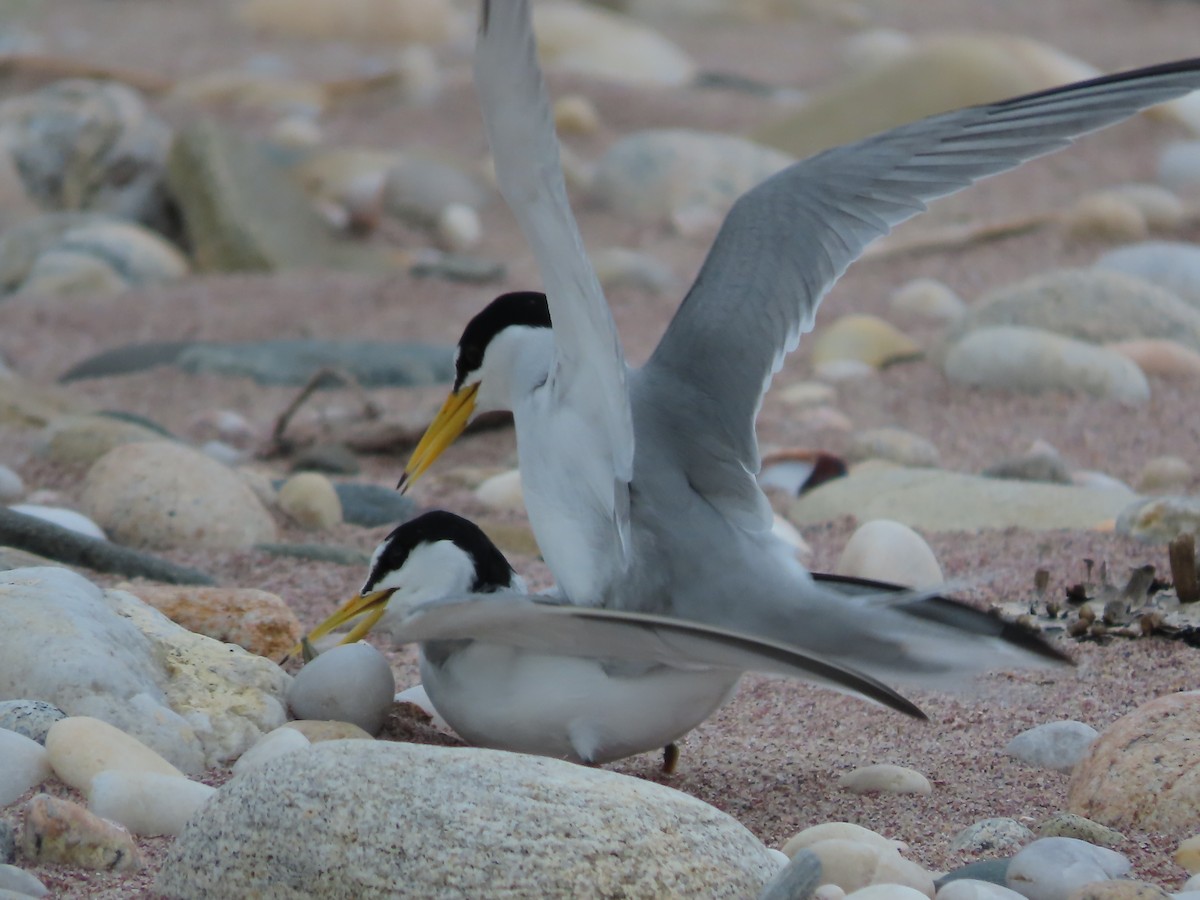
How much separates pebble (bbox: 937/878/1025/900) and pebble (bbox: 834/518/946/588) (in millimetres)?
1434

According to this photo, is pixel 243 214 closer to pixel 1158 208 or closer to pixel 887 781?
pixel 1158 208

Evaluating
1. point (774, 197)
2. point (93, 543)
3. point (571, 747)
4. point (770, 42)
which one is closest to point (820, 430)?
point (774, 197)

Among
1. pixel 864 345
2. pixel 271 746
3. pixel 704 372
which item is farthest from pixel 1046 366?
pixel 271 746

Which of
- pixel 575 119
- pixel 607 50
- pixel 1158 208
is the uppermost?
pixel 607 50

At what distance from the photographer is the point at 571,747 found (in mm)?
2738

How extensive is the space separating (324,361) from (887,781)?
4.01m

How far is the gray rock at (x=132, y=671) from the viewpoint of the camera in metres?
2.71

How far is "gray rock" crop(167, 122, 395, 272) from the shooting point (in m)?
7.75

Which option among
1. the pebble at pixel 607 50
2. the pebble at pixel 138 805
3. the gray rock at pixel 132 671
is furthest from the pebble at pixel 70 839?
the pebble at pixel 607 50

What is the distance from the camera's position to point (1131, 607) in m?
3.42

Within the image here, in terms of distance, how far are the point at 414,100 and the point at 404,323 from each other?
13.5 feet

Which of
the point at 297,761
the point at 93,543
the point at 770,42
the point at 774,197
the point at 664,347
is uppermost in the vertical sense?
the point at 770,42

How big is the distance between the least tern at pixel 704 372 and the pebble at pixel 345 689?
376mm

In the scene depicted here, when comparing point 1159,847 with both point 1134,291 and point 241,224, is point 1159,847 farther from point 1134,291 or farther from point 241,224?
point 241,224
